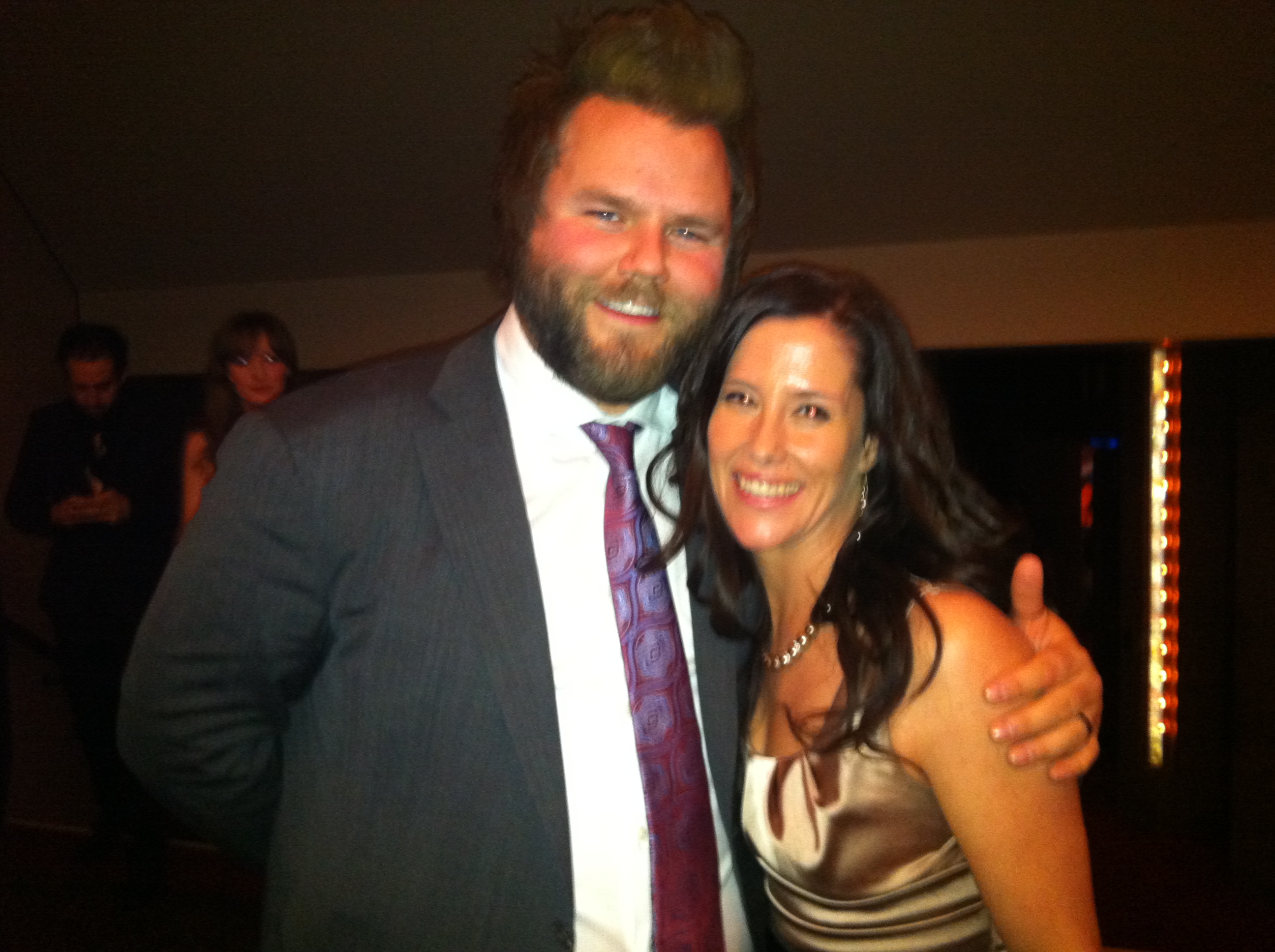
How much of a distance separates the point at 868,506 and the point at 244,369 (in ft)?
6.16

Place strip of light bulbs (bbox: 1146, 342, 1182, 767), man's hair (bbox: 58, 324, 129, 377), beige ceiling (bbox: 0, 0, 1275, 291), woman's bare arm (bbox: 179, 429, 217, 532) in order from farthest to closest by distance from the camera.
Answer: strip of light bulbs (bbox: 1146, 342, 1182, 767) < man's hair (bbox: 58, 324, 129, 377) < woman's bare arm (bbox: 179, 429, 217, 532) < beige ceiling (bbox: 0, 0, 1275, 291)

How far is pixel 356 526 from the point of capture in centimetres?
106

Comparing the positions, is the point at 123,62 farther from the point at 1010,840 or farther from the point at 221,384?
the point at 1010,840

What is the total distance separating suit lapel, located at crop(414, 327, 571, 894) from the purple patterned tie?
133 millimetres

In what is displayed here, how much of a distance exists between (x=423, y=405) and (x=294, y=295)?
3014mm

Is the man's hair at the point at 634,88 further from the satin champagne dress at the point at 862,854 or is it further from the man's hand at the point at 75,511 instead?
the man's hand at the point at 75,511

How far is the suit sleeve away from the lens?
1045mm

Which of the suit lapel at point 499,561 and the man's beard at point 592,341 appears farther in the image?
the man's beard at point 592,341

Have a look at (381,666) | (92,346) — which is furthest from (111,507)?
(381,666)

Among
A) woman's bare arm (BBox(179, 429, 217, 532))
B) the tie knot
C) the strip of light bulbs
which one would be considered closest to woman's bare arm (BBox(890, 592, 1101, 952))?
the tie knot

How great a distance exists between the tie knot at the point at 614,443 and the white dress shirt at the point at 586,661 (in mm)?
12

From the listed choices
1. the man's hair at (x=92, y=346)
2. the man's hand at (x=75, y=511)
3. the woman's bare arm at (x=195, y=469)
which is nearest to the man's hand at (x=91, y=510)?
the man's hand at (x=75, y=511)

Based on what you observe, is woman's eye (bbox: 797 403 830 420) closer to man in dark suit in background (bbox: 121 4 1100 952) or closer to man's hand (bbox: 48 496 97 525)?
man in dark suit in background (bbox: 121 4 1100 952)

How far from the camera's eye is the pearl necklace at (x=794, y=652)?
1347 mm
